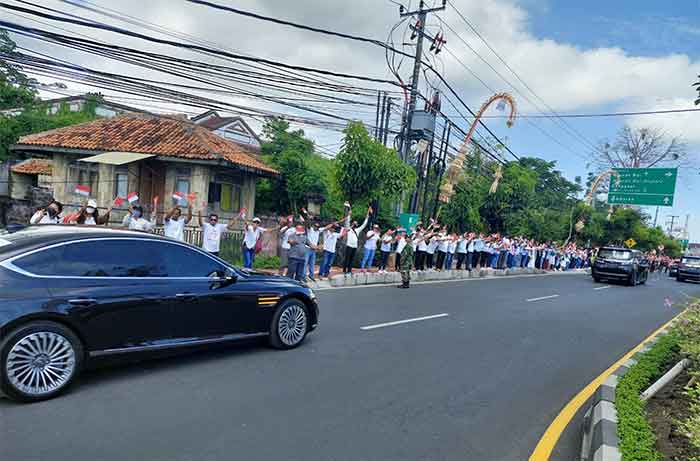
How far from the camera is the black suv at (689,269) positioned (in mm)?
27891

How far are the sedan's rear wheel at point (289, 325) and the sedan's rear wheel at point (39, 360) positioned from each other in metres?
2.34

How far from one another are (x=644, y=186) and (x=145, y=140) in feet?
102

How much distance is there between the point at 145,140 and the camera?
68.3 ft

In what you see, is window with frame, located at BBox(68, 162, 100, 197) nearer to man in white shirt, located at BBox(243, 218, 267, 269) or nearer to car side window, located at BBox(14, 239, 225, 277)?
man in white shirt, located at BBox(243, 218, 267, 269)

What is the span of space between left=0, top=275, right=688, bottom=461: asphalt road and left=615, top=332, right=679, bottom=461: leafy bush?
1.79 feet

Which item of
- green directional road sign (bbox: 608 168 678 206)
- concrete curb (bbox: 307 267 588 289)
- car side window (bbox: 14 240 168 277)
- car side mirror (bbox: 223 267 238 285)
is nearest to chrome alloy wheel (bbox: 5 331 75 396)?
car side window (bbox: 14 240 168 277)

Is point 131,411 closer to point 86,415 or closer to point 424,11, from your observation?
point 86,415

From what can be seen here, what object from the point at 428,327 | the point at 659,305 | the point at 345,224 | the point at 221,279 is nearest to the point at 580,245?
the point at 659,305

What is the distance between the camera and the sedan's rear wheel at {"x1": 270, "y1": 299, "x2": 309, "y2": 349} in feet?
20.3

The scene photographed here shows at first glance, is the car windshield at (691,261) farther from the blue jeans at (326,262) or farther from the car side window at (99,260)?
the car side window at (99,260)

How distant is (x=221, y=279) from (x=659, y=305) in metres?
14.4

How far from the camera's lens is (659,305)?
14.5 meters

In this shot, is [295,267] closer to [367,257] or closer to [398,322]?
[398,322]

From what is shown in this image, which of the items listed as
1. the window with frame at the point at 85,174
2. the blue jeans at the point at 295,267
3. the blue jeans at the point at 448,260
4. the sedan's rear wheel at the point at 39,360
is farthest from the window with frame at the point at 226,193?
the sedan's rear wheel at the point at 39,360
